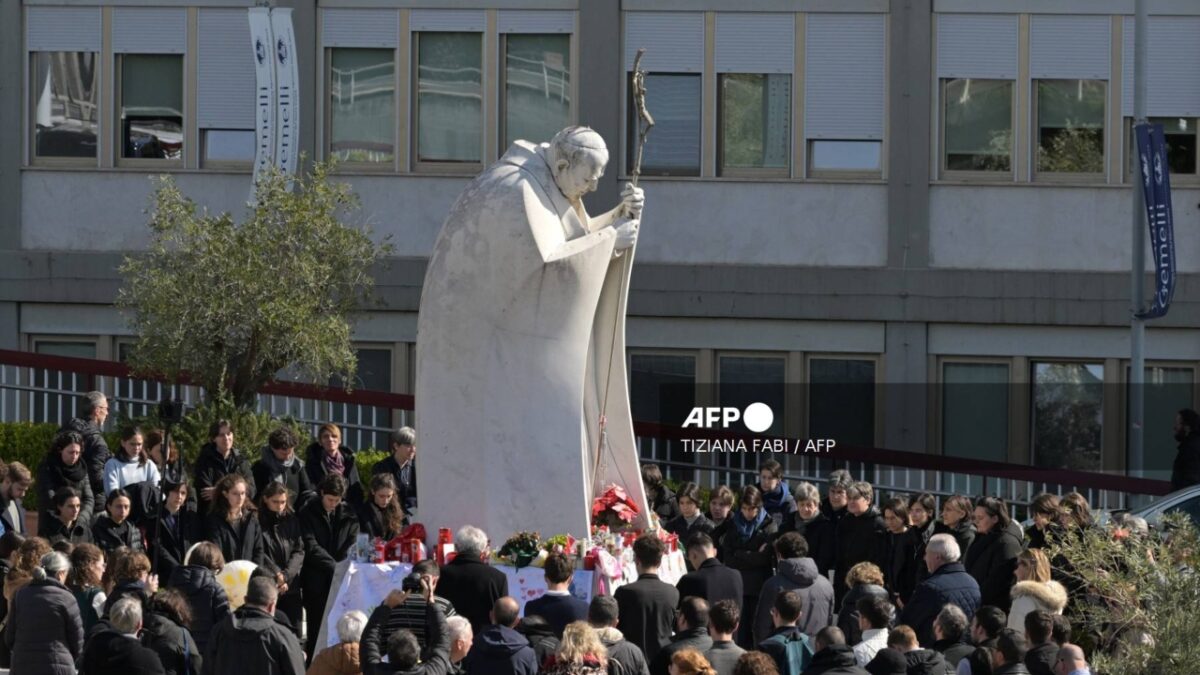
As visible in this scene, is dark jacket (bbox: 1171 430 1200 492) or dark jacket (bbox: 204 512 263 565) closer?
dark jacket (bbox: 204 512 263 565)

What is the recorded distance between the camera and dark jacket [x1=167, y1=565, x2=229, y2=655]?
1433cm

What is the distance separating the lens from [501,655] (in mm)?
12711

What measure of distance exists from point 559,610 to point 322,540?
355 cm

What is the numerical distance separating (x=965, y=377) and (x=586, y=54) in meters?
6.01

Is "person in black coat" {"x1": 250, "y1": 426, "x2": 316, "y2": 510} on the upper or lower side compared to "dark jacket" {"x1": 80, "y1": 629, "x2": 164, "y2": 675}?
upper

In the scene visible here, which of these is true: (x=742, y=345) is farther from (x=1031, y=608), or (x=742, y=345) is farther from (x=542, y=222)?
(x=1031, y=608)

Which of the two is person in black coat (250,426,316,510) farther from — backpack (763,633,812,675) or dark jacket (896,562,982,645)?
backpack (763,633,812,675)

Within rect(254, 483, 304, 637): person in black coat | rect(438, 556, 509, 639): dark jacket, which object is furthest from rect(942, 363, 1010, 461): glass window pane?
rect(438, 556, 509, 639): dark jacket

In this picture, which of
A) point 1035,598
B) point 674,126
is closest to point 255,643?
point 1035,598

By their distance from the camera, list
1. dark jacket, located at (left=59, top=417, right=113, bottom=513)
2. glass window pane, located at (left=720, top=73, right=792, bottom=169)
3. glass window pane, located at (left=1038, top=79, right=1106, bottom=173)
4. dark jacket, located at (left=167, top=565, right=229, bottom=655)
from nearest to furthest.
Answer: dark jacket, located at (left=167, top=565, right=229, bottom=655), dark jacket, located at (left=59, top=417, right=113, bottom=513), glass window pane, located at (left=1038, top=79, right=1106, bottom=173), glass window pane, located at (left=720, top=73, right=792, bottom=169)

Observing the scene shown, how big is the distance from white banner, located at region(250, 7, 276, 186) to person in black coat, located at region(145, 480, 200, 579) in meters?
10.8

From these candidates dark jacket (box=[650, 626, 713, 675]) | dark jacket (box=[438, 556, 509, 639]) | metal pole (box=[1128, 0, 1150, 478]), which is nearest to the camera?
dark jacket (box=[650, 626, 713, 675])

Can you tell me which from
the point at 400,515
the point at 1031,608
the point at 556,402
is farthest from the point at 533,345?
the point at 1031,608

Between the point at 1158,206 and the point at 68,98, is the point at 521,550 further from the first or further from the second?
the point at 68,98
